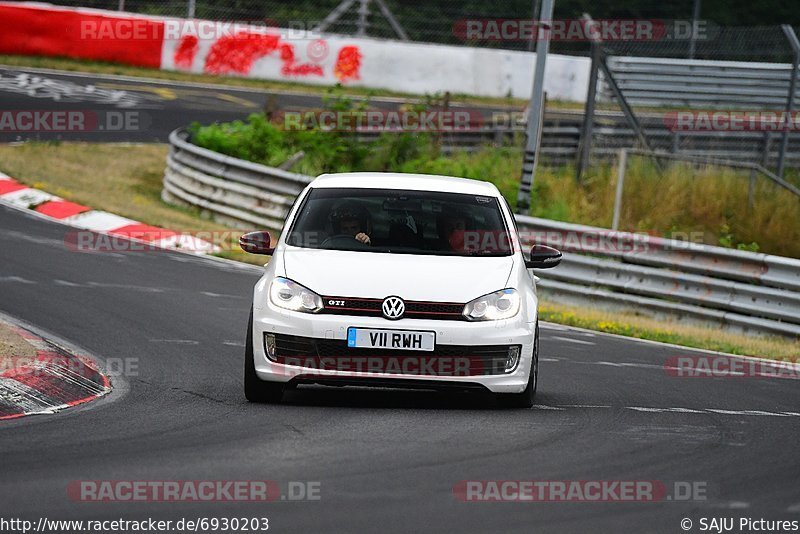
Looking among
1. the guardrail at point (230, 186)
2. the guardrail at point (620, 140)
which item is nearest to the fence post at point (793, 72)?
the guardrail at point (620, 140)

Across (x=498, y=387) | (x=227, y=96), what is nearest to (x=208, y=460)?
(x=498, y=387)

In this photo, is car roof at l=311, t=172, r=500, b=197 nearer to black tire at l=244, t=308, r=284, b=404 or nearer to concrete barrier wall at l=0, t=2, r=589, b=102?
black tire at l=244, t=308, r=284, b=404

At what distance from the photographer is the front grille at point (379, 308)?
841 centimetres

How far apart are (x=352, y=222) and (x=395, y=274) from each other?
89 cm

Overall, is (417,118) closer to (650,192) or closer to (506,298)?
(650,192)

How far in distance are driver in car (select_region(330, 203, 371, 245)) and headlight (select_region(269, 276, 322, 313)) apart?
0.81 meters

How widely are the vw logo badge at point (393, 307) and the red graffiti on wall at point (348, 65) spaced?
83.1ft

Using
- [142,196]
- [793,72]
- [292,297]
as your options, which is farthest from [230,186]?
[292,297]

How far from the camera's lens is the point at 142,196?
2241 cm

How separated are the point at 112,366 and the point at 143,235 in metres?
8.42

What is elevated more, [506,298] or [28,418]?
[506,298]

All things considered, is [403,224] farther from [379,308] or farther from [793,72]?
[793,72]

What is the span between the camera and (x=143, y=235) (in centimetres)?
1836

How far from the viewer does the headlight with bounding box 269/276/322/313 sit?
27.9 ft
